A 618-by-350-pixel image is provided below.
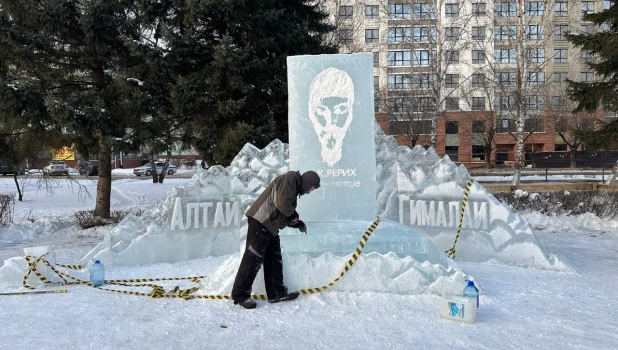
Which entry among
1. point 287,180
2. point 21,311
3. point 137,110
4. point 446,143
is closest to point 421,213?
point 287,180

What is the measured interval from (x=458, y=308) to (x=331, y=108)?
11.5ft

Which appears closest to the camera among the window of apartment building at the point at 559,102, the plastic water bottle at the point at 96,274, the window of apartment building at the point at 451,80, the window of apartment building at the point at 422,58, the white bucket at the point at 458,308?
the white bucket at the point at 458,308

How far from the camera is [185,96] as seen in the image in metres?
11.1

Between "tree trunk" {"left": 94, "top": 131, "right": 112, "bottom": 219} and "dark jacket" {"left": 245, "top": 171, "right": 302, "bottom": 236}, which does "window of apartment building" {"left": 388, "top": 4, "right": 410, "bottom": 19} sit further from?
"dark jacket" {"left": 245, "top": 171, "right": 302, "bottom": 236}

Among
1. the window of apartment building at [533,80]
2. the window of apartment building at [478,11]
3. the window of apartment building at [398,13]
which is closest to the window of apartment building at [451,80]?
the window of apartment building at [533,80]

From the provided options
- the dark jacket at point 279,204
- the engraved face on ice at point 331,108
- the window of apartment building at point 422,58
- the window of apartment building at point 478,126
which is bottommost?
the dark jacket at point 279,204

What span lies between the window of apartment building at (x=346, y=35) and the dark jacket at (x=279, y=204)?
59.8 ft

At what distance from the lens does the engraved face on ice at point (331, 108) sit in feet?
22.7

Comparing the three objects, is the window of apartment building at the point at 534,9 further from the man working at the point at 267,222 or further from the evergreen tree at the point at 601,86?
the man working at the point at 267,222

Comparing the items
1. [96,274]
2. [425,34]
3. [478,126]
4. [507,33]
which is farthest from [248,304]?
[478,126]

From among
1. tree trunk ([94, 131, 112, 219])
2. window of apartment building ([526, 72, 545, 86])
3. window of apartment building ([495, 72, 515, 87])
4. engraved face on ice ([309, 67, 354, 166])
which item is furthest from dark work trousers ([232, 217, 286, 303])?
window of apartment building ([526, 72, 545, 86])

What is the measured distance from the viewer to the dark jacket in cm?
509

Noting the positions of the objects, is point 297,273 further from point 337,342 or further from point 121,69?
point 121,69

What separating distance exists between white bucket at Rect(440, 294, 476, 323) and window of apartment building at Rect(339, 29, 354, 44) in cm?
1902
